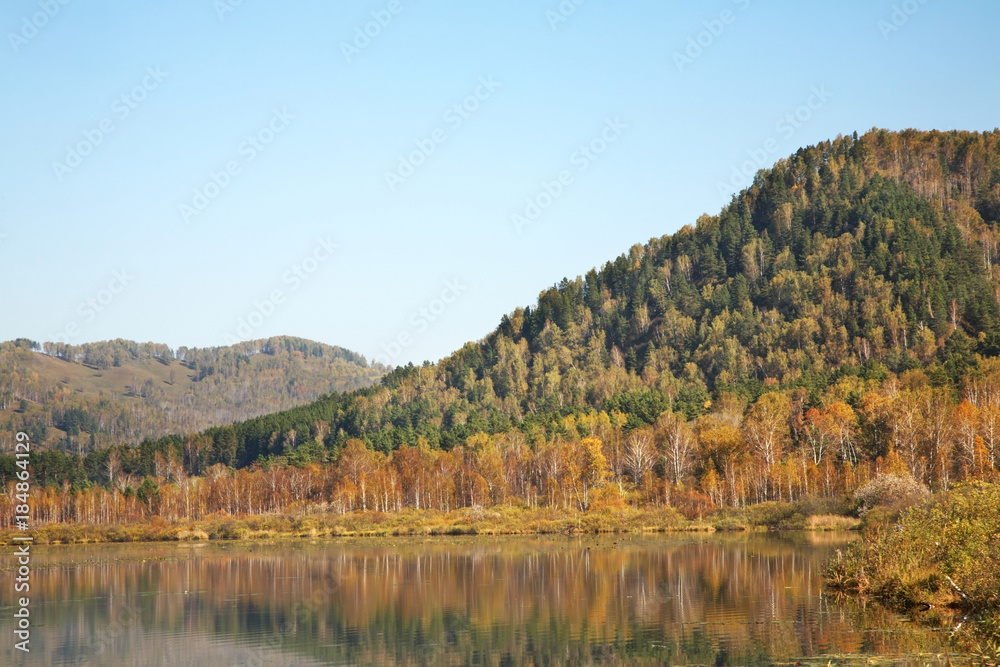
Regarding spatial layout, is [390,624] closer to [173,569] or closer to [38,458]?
[173,569]

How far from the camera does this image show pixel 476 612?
42.2 m

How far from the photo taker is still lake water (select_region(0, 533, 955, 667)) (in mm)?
32188

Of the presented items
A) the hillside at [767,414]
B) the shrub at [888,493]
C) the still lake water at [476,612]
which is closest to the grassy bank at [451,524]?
the hillside at [767,414]

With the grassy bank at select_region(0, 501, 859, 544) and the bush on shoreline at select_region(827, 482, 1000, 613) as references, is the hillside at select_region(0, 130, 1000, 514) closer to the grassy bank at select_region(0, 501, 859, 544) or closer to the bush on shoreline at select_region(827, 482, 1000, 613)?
the grassy bank at select_region(0, 501, 859, 544)

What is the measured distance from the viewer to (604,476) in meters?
122

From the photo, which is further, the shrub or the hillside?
the hillside

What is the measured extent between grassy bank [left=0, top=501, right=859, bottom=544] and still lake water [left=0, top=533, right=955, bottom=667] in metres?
20.9

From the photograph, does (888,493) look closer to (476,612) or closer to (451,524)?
(476,612)

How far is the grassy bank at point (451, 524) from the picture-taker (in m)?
94.6

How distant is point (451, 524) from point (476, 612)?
69.2m

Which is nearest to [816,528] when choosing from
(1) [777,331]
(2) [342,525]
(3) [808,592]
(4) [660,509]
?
(4) [660,509]

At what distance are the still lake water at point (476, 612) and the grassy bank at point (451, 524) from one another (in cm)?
2091

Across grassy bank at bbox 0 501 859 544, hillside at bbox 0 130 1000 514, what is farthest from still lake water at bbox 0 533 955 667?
hillside at bbox 0 130 1000 514

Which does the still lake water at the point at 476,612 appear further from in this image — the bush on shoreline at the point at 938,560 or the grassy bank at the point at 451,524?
the grassy bank at the point at 451,524
